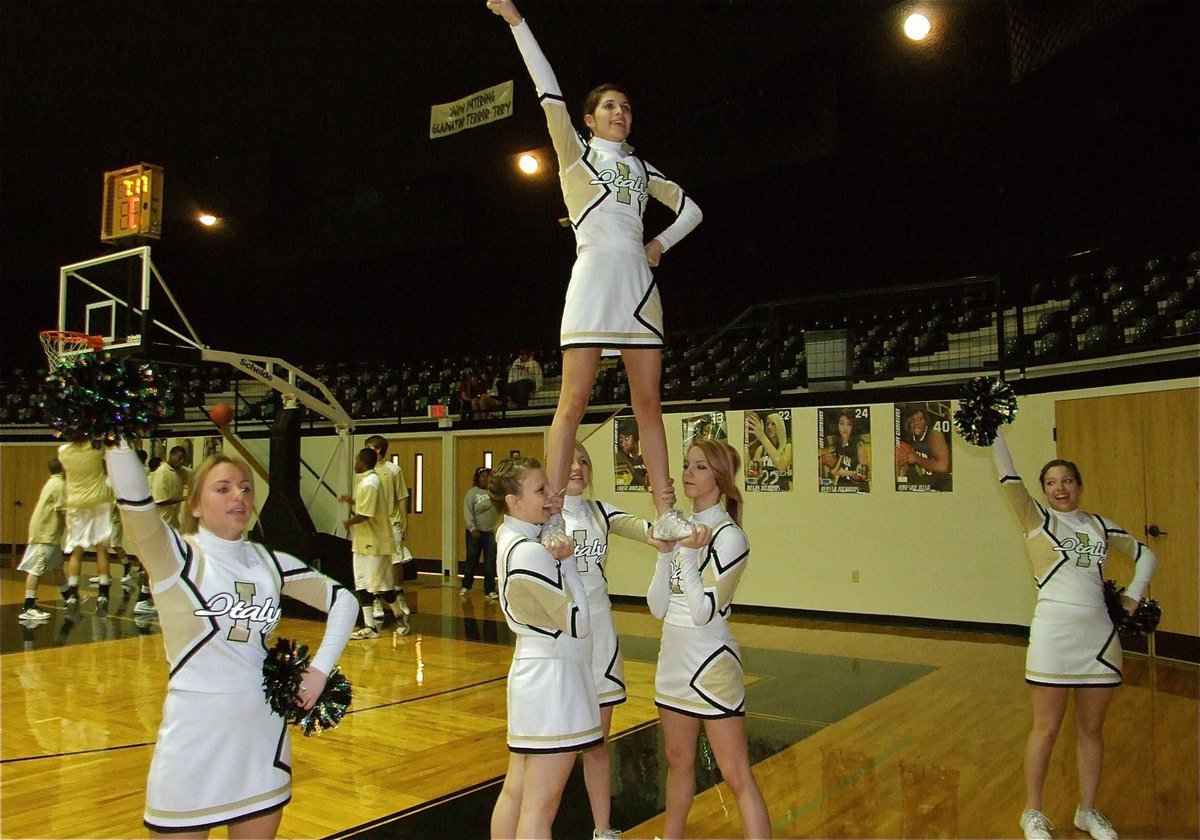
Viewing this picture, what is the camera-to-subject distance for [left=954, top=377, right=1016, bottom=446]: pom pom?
11.0ft

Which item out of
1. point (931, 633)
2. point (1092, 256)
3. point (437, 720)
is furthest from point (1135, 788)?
point (1092, 256)

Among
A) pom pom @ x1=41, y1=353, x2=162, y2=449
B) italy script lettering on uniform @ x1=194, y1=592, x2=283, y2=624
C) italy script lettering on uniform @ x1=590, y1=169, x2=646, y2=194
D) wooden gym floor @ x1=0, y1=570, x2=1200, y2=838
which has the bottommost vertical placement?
wooden gym floor @ x1=0, y1=570, x2=1200, y2=838

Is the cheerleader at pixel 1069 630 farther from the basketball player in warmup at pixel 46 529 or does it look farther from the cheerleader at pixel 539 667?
the basketball player in warmup at pixel 46 529

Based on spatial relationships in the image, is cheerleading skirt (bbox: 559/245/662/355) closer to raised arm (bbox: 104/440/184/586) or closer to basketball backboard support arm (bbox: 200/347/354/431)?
raised arm (bbox: 104/440/184/586)

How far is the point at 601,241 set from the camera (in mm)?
2592

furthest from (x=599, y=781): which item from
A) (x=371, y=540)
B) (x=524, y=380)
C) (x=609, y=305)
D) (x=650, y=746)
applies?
(x=524, y=380)

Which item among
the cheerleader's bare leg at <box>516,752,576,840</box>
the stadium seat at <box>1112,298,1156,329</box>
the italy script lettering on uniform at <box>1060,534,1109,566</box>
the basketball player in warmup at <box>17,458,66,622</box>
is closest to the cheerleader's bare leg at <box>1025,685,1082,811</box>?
the italy script lettering on uniform at <box>1060,534,1109,566</box>

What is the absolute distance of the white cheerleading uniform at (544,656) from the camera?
2.30 meters

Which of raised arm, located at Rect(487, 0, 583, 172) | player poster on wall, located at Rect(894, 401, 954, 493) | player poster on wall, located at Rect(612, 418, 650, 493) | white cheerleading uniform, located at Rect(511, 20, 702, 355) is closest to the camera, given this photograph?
raised arm, located at Rect(487, 0, 583, 172)

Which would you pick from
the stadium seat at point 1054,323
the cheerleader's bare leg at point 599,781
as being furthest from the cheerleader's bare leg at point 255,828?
the stadium seat at point 1054,323

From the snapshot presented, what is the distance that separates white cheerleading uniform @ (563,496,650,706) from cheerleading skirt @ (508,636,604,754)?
1.80 feet

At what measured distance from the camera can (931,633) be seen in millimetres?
7953

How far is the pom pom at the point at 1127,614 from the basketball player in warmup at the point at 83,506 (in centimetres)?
868

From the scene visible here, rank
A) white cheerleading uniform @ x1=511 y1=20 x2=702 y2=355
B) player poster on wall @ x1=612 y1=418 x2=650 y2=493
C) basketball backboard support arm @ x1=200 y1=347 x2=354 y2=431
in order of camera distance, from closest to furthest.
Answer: white cheerleading uniform @ x1=511 y1=20 x2=702 y2=355
basketball backboard support arm @ x1=200 y1=347 x2=354 y2=431
player poster on wall @ x1=612 y1=418 x2=650 y2=493
